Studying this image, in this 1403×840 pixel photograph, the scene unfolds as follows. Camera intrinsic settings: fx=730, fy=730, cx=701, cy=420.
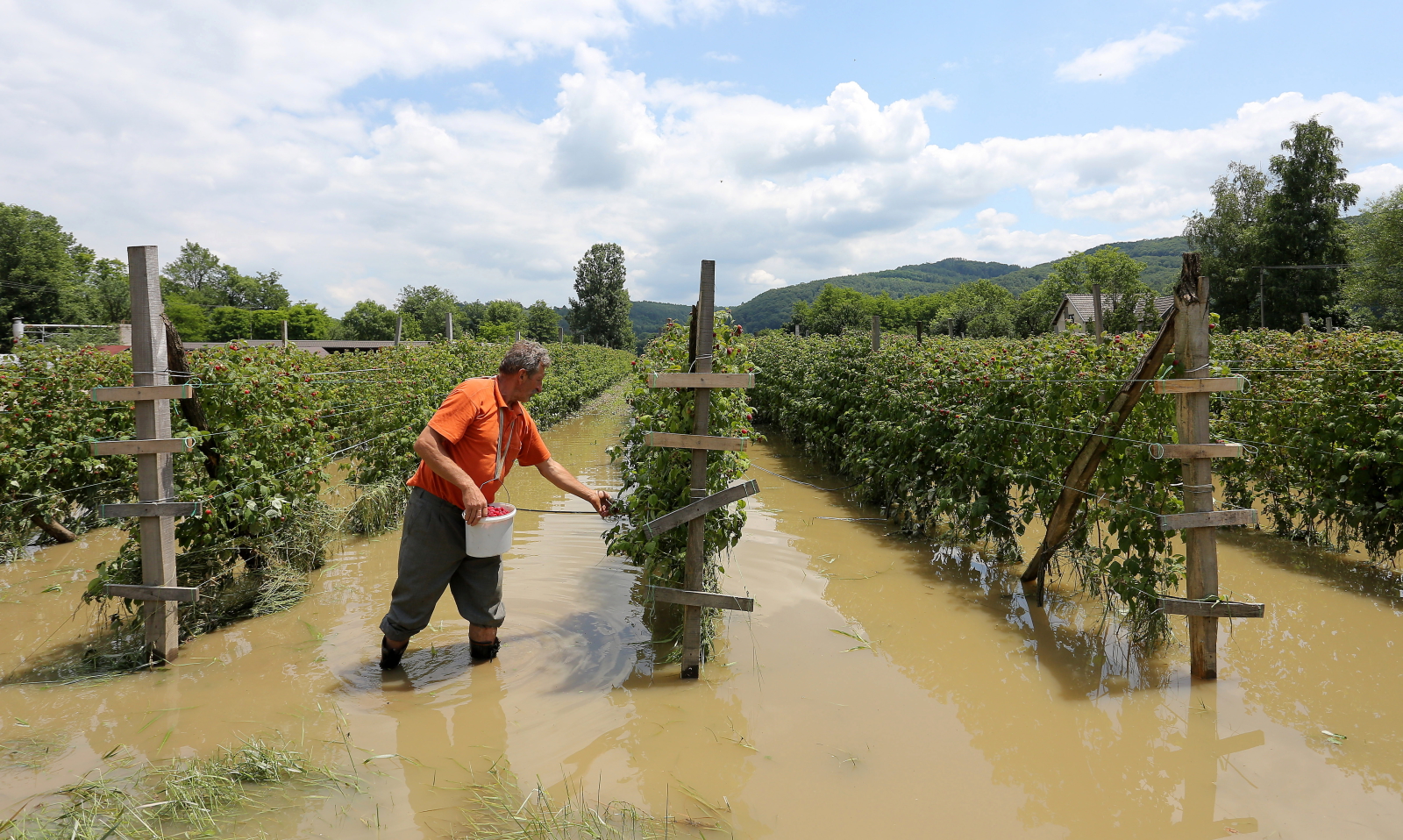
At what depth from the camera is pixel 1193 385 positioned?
4.21 meters

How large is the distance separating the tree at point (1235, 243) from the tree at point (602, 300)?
52.8m

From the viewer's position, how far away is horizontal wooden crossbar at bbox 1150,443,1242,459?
4102mm

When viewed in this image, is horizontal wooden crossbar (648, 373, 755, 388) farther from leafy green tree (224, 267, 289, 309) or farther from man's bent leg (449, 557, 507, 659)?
leafy green tree (224, 267, 289, 309)

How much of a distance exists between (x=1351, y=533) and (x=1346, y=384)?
157 centimetres

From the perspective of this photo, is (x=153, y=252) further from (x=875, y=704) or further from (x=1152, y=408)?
(x=1152, y=408)

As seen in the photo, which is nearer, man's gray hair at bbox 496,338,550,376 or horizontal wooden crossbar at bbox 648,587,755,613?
man's gray hair at bbox 496,338,550,376

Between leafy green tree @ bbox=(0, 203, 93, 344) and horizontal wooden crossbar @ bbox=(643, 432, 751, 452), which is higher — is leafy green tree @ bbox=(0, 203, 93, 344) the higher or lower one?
the higher one

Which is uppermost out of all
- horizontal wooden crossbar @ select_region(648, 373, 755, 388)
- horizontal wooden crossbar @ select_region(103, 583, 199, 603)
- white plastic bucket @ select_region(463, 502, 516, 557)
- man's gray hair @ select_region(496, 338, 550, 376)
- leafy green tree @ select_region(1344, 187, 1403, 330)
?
leafy green tree @ select_region(1344, 187, 1403, 330)

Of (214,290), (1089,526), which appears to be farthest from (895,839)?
(214,290)

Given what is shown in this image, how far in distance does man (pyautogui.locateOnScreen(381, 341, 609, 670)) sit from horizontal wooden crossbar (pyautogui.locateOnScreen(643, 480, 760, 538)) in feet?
1.08

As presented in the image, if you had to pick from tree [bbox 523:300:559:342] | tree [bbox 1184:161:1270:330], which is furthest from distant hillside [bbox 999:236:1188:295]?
tree [bbox 523:300:559:342]

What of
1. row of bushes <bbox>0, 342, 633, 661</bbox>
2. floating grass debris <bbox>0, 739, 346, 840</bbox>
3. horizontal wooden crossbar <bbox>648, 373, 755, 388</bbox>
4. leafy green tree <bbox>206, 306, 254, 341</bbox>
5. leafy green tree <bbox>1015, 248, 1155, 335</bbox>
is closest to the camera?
floating grass debris <bbox>0, 739, 346, 840</bbox>

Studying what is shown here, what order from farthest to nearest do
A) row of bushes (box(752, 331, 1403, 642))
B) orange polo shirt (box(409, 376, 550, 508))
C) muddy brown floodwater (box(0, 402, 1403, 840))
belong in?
row of bushes (box(752, 331, 1403, 642)), orange polo shirt (box(409, 376, 550, 508)), muddy brown floodwater (box(0, 402, 1403, 840))

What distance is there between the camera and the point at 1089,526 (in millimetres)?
5297
